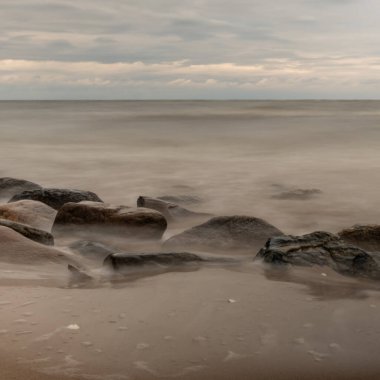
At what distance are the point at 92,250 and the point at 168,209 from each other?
2.02 meters

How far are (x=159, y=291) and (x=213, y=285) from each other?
38 cm

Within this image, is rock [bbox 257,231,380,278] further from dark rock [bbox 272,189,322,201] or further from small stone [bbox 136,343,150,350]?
dark rock [bbox 272,189,322,201]

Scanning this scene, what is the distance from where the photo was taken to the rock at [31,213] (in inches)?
225

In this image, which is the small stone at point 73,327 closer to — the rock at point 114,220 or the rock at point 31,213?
the rock at point 114,220

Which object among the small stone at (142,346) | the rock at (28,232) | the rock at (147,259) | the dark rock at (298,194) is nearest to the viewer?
the small stone at (142,346)

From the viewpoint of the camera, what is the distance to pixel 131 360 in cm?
259

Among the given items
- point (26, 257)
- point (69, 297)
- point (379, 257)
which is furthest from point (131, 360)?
point (379, 257)

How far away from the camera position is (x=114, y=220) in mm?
5574

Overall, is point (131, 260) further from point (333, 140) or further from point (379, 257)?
point (333, 140)

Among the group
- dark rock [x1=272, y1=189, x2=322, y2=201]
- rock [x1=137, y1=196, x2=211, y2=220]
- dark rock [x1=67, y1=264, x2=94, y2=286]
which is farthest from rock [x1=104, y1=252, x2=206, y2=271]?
dark rock [x1=272, y1=189, x2=322, y2=201]

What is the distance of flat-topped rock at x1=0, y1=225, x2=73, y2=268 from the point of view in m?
4.21

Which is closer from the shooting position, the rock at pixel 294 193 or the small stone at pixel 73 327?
the small stone at pixel 73 327

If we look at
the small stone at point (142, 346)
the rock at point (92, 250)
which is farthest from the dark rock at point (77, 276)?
the small stone at point (142, 346)

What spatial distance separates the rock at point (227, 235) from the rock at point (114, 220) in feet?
1.00
